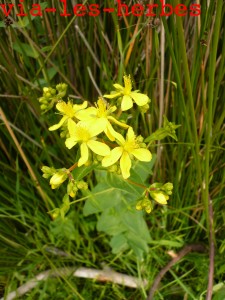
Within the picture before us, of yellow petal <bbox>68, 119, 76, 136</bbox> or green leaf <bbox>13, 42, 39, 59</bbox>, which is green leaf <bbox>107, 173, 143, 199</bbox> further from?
green leaf <bbox>13, 42, 39, 59</bbox>

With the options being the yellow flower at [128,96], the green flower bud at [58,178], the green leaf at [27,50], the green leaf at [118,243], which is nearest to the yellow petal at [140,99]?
the yellow flower at [128,96]

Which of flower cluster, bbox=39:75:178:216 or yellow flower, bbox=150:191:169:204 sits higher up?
flower cluster, bbox=39:75:178:216

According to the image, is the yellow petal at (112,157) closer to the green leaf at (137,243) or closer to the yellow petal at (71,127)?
the yellow petal at (71,127)

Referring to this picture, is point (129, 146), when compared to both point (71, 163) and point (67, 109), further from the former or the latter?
point (71, 163)

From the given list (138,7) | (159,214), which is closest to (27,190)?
(159,214)

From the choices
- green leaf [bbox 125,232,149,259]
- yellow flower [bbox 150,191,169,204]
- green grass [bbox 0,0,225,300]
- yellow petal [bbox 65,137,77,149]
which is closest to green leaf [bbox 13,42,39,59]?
green grass [bbox 0,0,225,300]

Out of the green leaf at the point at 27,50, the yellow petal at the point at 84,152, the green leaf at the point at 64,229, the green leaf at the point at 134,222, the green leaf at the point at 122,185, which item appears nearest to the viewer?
the yellow petal at the point at 84,152
